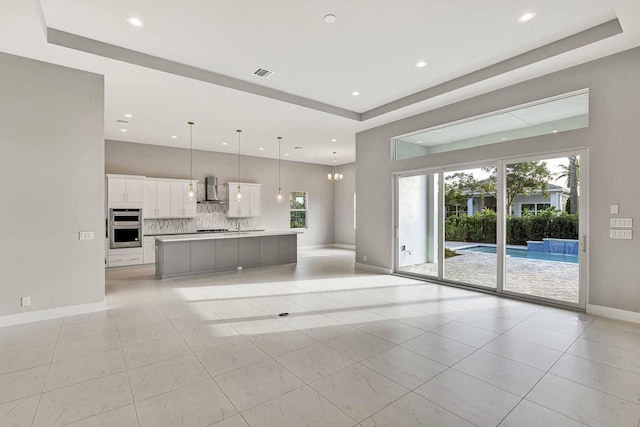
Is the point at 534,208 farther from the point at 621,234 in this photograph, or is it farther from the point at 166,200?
the point at 166,200

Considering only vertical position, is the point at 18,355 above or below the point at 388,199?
below

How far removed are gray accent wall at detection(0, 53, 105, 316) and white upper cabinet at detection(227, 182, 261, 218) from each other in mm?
5390

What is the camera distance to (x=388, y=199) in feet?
22.6

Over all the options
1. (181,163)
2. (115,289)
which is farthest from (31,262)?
(181,163)

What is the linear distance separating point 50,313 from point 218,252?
3.26m

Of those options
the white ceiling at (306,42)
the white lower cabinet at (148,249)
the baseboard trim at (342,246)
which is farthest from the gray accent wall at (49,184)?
the baseboard trim at (342,246)

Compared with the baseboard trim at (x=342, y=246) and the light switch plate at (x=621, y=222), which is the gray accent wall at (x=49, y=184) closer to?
the light switch plate at (x=621, y=222)

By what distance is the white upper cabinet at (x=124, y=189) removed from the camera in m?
7.59

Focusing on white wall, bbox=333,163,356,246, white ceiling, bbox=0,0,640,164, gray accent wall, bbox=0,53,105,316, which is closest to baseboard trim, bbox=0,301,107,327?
gray accent wall, bbox=0,53,105,316

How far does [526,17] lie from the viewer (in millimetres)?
3398

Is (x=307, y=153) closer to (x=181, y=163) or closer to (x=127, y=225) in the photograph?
(x=181, y=163)

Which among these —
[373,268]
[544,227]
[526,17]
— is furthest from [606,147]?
[373,268]

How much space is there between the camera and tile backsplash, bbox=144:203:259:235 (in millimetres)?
8594

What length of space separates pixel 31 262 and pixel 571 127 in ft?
24.2
